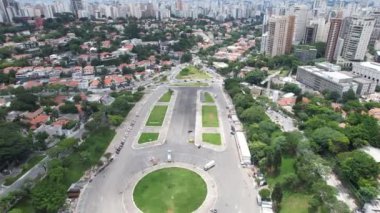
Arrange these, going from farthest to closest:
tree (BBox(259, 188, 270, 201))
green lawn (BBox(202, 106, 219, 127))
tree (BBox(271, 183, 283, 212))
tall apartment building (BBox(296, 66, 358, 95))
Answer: tall apartment building (BBox(296, 66, 358, 95)) < green lawn (BBox(202, 106, 219, 127)) < tree (BBox(259, 188, 270, 201)) < tree (BBox(271, 183, 283, 212))

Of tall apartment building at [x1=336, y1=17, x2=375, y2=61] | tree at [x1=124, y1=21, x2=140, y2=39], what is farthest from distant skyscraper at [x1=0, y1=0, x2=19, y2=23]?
tall apartment building at [x1=336, y1=17, x2=375, y2=61]

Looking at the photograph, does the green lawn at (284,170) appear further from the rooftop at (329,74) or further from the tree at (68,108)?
the tree at (68,108)

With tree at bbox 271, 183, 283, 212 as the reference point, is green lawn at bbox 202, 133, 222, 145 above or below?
below

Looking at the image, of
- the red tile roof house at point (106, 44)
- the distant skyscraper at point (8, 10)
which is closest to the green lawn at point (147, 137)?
the red tile roof house at point (106, 44)

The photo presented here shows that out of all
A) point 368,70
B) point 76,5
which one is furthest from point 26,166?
point 76,5

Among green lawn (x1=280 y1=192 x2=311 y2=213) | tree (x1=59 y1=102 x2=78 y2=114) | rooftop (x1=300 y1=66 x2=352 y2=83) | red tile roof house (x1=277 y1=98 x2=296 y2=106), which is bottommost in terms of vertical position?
green lawn (x1=280 y1=192 x2=311 y2=213)

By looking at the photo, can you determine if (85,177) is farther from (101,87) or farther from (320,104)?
(320,104)

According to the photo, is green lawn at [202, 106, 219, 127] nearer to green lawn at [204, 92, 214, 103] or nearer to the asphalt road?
the asphalt road

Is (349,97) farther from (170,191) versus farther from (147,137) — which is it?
(170,191)
